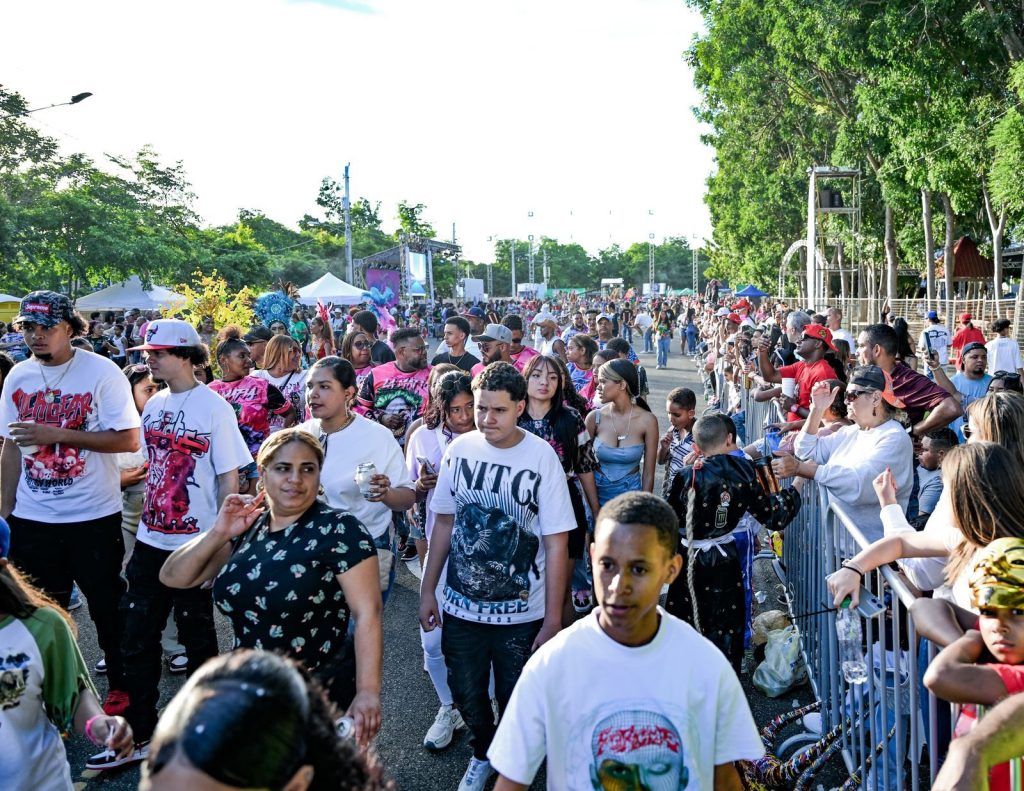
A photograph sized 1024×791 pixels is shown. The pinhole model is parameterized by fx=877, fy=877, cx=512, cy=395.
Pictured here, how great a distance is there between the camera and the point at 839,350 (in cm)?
976

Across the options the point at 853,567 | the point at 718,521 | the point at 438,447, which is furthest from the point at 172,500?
the point at 853,567

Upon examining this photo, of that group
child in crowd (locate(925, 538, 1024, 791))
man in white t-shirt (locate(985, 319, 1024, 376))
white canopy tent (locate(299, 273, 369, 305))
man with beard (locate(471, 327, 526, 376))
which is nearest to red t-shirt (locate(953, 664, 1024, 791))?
child in crowd (locate(925, 538, 1024, 791))

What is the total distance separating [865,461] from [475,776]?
2.46 meters

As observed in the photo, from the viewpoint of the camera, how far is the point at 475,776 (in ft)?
12.5

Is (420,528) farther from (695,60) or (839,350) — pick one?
(695,60)

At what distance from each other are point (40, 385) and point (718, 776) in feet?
12.4

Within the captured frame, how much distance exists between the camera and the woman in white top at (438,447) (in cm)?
446

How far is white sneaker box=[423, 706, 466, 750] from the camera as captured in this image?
432cm

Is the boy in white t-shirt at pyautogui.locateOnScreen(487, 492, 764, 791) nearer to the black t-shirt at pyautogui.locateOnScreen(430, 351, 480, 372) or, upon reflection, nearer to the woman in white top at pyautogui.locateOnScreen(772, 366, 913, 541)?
the woman in white top at pyautogui.locateOnScreen(772, 366, 913, 541)

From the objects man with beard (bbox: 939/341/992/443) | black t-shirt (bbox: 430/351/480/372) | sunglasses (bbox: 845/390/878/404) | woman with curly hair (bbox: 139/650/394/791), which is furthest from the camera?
man with beard (bbox: 939/341/992/443)

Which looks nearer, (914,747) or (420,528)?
(914,747)

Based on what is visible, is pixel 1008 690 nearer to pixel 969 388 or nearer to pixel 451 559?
pixel 451 559

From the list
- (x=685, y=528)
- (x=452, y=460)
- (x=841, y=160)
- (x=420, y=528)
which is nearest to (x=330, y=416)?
(x=452, y=460)

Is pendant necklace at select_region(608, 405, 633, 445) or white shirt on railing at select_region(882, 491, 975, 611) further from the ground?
pendant necklace at select_region(608, 405, 633, 445)
